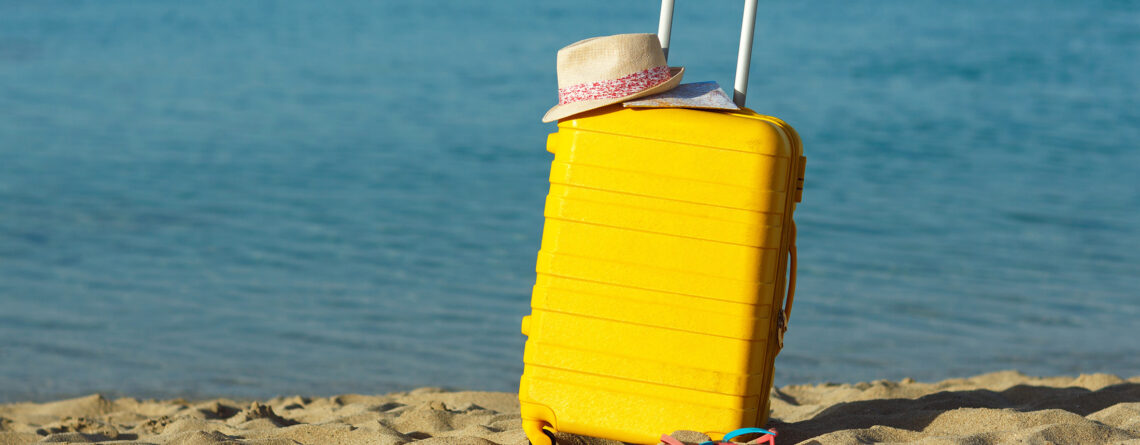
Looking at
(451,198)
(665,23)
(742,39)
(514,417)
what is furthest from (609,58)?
(451,198)

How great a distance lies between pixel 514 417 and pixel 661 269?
1189mm

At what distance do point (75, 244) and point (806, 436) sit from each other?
5.81 m

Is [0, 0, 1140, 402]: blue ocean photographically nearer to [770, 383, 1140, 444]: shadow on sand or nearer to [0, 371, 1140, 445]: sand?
[0, 371, 1140, 445]: sand

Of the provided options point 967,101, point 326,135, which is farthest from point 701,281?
point 967,101

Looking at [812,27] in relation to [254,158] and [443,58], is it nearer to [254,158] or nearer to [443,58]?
[443,58]

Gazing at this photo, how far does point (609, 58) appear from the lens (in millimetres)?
2609

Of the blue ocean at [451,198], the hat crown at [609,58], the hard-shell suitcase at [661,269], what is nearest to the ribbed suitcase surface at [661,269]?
the hard-shell suitcase at [661,269]

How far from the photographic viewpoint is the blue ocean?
528 cm

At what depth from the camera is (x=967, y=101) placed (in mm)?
14141

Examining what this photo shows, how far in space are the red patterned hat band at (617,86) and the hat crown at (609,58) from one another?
0.03ft

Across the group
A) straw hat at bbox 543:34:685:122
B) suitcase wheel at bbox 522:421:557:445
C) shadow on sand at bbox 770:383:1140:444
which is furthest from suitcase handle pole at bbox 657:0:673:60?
shadow on sand at bbox 770:383:1140:444

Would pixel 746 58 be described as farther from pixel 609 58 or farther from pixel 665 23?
pixel 609 58

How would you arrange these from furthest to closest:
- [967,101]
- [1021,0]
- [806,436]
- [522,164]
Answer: [1021,0] < [967,101] < [522,164] < [806,436]

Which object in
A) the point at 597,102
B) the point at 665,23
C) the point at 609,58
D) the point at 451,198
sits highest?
the point at 665,23
